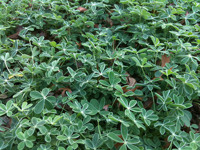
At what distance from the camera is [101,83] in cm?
149

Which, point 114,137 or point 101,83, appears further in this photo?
point 101,83

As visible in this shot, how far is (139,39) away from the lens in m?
1.90

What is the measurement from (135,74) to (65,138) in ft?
2.79

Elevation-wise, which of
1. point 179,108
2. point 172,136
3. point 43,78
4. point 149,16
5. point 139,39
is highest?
point 149,16

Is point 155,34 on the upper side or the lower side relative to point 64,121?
upper

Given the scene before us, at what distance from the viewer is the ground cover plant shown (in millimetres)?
1353

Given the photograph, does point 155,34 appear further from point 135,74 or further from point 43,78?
point 43,78

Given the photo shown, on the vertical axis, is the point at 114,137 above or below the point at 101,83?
below

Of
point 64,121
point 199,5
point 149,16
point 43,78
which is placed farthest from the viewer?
point 199,5

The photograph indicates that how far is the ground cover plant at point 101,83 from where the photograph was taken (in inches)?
53.2

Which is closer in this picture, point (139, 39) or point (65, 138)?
point (65, 138)

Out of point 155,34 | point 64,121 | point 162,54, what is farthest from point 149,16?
point 64,121

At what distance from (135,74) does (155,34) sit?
0.46 metres

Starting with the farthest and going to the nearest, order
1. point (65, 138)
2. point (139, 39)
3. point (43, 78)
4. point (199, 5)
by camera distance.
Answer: point (199, 5) → point (139, 39) → point (43, 78) → point (65, 138)
